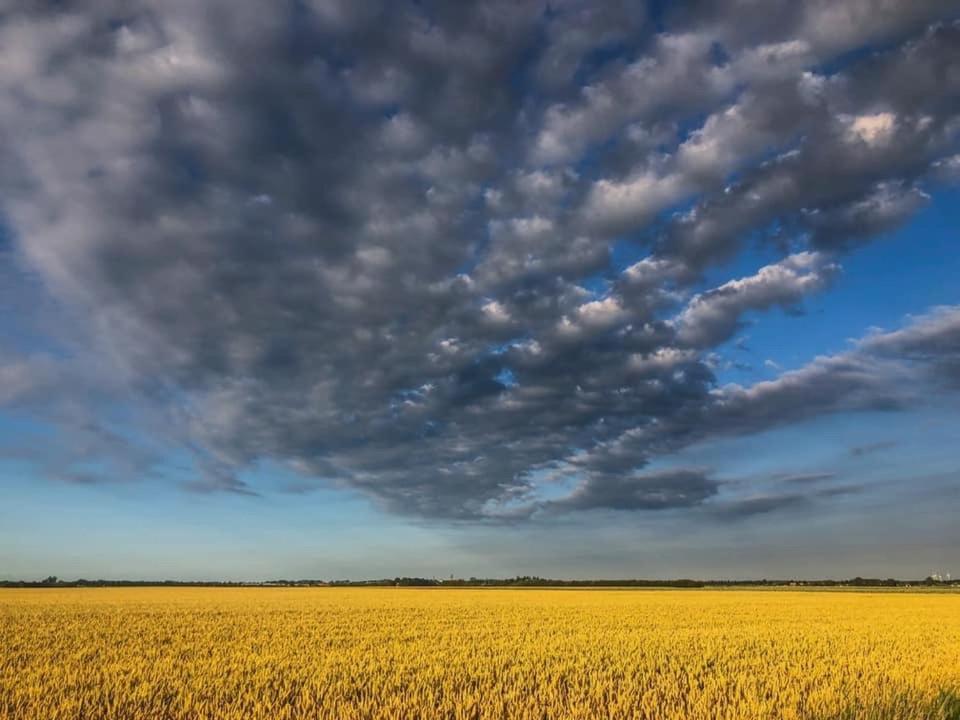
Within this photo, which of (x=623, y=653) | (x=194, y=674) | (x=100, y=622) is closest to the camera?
(x=194, y=674)

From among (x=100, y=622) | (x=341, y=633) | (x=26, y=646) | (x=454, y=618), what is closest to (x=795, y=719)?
(x=341, y=633)

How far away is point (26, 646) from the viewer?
54.3 feet

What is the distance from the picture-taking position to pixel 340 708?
29.5 feet

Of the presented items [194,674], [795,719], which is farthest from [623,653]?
[194,674]

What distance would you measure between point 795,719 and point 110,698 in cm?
976

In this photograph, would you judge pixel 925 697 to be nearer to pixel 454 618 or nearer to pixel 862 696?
pixel 862 696

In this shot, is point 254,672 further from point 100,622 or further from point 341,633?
point 100,622

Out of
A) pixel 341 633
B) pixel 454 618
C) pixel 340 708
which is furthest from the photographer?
pixel 454 618

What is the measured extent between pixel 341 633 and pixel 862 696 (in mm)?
14700

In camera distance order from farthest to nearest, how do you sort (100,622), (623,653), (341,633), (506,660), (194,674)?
1. (100,622)
2. (341,633)
3. (623,653)
4. (506,660)
5. (194,674)

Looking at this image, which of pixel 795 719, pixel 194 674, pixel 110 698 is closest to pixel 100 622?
pixel 194 674

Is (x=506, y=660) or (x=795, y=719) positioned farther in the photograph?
(x=506, y=660)

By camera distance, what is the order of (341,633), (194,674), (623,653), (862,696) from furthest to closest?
1. (341,633)
2. (623,653)
3. (194,674)
4. (862,696)

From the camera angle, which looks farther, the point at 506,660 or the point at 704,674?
the point at 506,660
